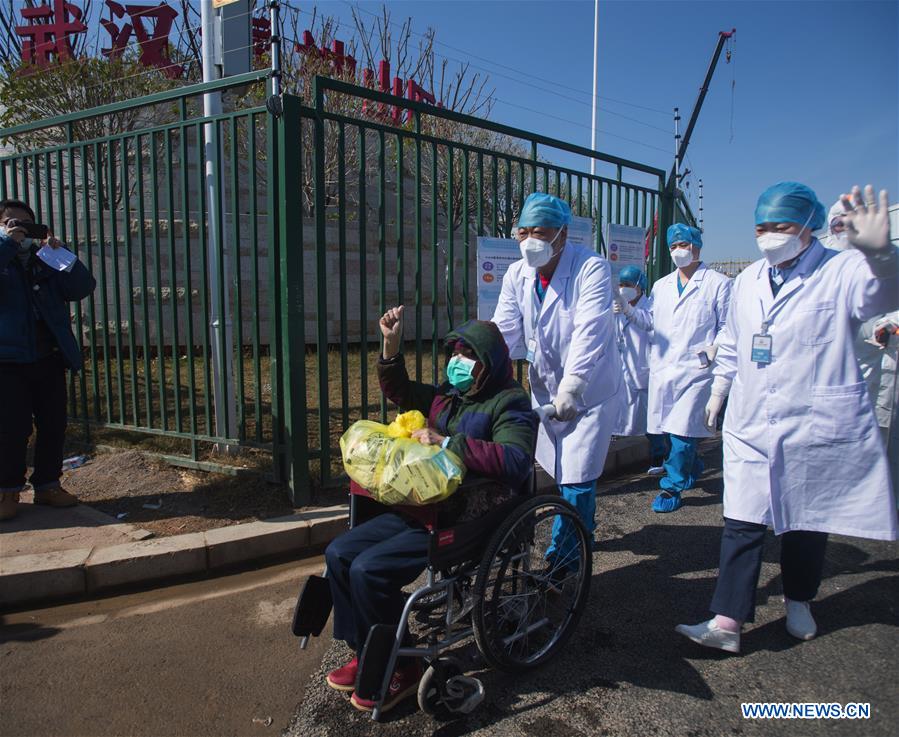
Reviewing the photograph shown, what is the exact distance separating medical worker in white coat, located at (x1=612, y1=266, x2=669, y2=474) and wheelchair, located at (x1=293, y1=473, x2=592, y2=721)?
328cm

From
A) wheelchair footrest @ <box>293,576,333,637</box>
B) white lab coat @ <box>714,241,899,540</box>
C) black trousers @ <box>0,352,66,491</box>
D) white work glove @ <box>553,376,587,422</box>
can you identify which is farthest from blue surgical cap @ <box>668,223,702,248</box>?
black trousers @ <box>0,352,66,491</box>

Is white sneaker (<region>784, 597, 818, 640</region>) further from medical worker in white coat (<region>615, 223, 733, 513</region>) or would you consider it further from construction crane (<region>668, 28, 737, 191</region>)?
construction crane (<region>668, 28, 737, 191</region>)

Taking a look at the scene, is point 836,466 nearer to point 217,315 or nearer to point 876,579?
point 876,579

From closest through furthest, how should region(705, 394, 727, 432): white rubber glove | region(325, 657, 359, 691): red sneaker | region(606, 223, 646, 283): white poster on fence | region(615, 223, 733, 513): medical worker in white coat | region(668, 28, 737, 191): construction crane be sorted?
region(325, 657, 359, 691): red sneaker
region(705, 394, 727, 432): white rubber glove
region(615, 223, 733, 513): medical worker in white coat
region(606, 223, 646, 283): white poster on fence
region(668, 28, 737, 191): construction crane

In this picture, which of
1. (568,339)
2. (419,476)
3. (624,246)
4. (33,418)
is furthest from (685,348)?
(33,418)

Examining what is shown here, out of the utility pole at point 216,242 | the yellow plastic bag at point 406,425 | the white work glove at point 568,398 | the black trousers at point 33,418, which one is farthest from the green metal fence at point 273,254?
the yellow plastic bag at point 406,425

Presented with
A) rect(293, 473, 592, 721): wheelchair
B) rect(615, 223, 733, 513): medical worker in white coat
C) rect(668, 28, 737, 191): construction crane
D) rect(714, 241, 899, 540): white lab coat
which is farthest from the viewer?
rect(668, 28, 737, 191): construction crane

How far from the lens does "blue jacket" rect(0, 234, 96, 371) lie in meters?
3.76

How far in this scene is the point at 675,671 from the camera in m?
2.63

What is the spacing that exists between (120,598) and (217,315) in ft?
6.47

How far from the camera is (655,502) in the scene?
471 centimetres

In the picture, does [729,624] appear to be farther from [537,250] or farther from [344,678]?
[537,250]

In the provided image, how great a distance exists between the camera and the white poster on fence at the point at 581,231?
5.79 meters

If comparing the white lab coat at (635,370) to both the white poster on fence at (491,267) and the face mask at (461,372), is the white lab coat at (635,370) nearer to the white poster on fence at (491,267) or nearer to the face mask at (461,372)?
the white poster on fence at (491,267)
